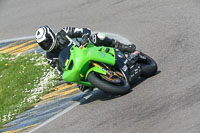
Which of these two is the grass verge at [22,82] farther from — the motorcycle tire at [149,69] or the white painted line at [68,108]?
the motorcycle tire at [149,69]

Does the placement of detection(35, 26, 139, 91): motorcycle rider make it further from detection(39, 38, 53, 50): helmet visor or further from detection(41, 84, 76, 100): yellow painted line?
detection(41, 84, 76, 100): yellow painted line

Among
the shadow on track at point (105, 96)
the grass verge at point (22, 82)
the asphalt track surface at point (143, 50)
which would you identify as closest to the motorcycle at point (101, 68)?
the shadow on track at point (105, 96)

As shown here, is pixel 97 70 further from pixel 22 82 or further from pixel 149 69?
pixel 22 82

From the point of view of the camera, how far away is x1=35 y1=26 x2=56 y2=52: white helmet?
8750mm

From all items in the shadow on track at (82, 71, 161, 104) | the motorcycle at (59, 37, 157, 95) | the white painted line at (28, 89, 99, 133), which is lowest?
the white painted line at (28, 89, 99, 133)

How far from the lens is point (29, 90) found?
35.8 ft

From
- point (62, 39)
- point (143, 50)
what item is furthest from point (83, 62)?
point (143, 50)

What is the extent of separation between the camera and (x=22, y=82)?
38.0ft

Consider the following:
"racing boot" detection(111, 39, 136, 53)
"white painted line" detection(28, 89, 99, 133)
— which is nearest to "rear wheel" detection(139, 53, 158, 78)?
"racing boot" detection(111, 39, 136, 53)

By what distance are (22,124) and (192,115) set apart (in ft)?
12.9

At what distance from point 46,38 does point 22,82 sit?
3144 millimetres

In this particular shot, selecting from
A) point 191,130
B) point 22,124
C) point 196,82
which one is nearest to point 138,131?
point 191,130

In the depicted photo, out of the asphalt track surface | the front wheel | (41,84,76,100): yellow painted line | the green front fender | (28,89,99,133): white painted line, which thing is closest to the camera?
the asphalt track surface

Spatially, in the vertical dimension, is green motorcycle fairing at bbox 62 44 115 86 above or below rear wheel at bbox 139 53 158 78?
above
